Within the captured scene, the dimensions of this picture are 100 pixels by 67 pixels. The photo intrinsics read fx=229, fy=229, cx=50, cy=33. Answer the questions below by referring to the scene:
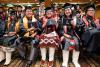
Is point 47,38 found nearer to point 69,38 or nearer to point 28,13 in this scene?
point 69,38

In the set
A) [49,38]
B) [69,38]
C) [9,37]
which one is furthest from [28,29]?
[69,38]

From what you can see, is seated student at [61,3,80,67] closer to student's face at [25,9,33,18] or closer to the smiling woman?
the smiling woman

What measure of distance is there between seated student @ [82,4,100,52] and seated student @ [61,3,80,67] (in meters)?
0.22

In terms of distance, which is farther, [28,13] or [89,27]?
[28,13]

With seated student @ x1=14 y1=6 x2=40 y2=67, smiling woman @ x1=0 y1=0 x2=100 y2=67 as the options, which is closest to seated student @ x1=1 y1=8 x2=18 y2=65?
smiling woman @ x1=0 y1=0 x2=100 y2=67

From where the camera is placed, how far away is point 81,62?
17.4 feet

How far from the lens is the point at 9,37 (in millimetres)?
5352

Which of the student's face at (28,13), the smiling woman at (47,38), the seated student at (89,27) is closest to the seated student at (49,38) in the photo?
the smiling woman at (47,38)

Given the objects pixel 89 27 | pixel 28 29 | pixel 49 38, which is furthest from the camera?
pixel 28 29

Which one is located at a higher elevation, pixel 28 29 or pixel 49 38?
pixel 28 29

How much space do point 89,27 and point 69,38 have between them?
52 cm

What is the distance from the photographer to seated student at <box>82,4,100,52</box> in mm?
4871

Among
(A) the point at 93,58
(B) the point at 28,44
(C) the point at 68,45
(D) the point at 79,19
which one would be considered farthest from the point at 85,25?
(B) the point at 28,44

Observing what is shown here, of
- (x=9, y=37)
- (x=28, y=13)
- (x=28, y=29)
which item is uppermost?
(x=28, y=13)
